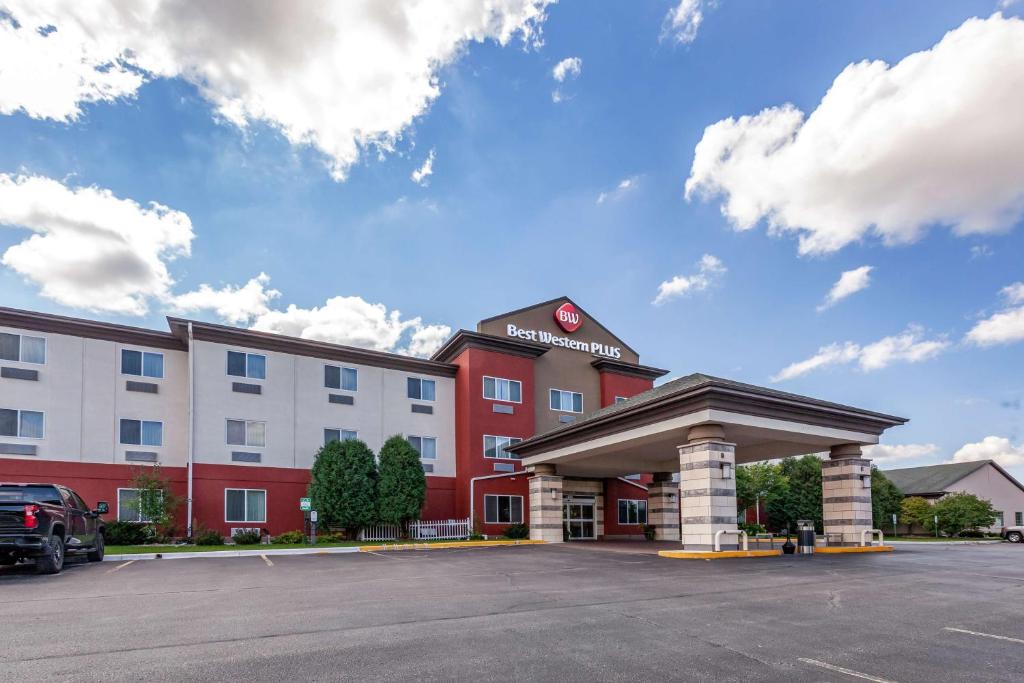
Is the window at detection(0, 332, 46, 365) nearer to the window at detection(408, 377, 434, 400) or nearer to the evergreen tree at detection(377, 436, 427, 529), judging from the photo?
the evergreen tree at detection(377, 436, 427, 529)

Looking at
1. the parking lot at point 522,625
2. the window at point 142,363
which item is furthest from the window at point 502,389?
the parking lot at point 522,625

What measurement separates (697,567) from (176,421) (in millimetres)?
22673

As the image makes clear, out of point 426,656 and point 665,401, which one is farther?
point 665,401

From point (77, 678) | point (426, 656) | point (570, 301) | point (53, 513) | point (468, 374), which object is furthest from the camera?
point (570, 301)

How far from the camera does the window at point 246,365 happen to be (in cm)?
2864

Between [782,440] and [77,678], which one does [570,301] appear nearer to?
[782,440]

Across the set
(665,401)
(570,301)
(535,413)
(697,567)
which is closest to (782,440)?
(665,401)

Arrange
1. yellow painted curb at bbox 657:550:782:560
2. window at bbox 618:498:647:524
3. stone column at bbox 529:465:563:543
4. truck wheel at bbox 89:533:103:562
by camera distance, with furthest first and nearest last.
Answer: window at bbox 618:498:647:524
stone column at bbox 529:465:563:543
truck wheel at bbox 89:533:103:562
yellow painted curb at bbox 657:550:782:560

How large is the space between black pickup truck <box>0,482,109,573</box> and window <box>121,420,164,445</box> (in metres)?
9.87

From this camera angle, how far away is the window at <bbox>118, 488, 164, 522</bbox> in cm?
2489

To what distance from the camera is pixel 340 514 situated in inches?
1078

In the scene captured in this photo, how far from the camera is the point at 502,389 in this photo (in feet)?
111

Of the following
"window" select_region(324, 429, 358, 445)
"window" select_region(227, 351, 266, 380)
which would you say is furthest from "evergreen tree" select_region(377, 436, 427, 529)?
"window" select_region(227, 351, 266, 380)

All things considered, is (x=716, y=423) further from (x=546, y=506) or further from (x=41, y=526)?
(x=41, y=526)
